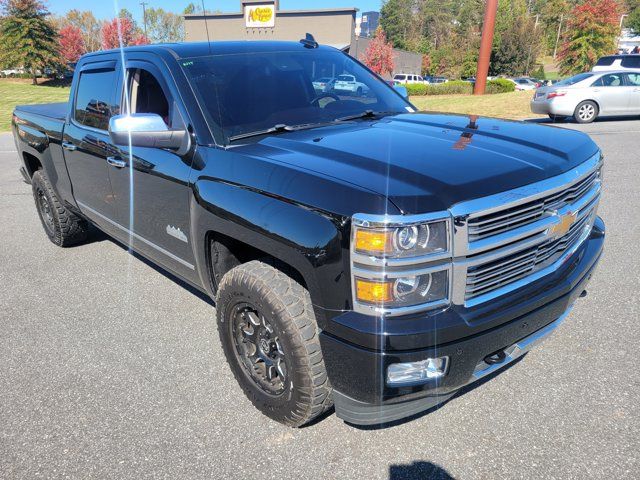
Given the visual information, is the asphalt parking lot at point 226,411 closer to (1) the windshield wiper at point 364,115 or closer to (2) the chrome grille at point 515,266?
(2) the chrome grille at point 515,266

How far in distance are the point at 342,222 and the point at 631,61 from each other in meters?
18.9

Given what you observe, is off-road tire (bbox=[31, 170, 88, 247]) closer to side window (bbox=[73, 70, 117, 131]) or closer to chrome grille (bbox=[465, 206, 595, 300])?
side window (bbox=[73, 70, 117, 131])

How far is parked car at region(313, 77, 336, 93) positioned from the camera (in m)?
3.57

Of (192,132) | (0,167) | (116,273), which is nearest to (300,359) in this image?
(192,132)

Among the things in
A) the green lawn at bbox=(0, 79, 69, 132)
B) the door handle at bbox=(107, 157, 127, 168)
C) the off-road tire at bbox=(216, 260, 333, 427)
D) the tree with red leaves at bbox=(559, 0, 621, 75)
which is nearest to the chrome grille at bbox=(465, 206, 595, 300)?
the off-road tire at bbox=(216, 260, 333, 427)

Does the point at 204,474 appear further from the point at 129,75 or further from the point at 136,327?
the point at 129,75

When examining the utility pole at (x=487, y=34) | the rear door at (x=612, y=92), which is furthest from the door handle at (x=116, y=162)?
the utility pole at (x=487, y=34)

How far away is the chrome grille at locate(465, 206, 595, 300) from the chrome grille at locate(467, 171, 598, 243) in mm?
134

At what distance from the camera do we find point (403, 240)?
1979 mm

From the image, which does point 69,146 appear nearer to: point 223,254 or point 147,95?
point 147,95

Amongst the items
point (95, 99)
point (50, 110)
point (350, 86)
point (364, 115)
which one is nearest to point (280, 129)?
point (364, 115)

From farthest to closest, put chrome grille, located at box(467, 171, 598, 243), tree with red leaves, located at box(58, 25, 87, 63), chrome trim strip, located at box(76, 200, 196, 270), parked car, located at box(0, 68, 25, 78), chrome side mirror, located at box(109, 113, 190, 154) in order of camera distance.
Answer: tree with red leaves, located at box(58, 25, 87, 63) → parked car, located at box(0, 68, 25, 78) → chrome trim strip, located at box(76, 200, 196, 270) → chrome side mirror, located at box(109, 113, 190, 154) → chrome grille, located at box(467, 171, 598, 243)

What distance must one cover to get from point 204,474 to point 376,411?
0.87 meters

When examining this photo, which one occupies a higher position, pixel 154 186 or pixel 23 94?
pixel 154 186
